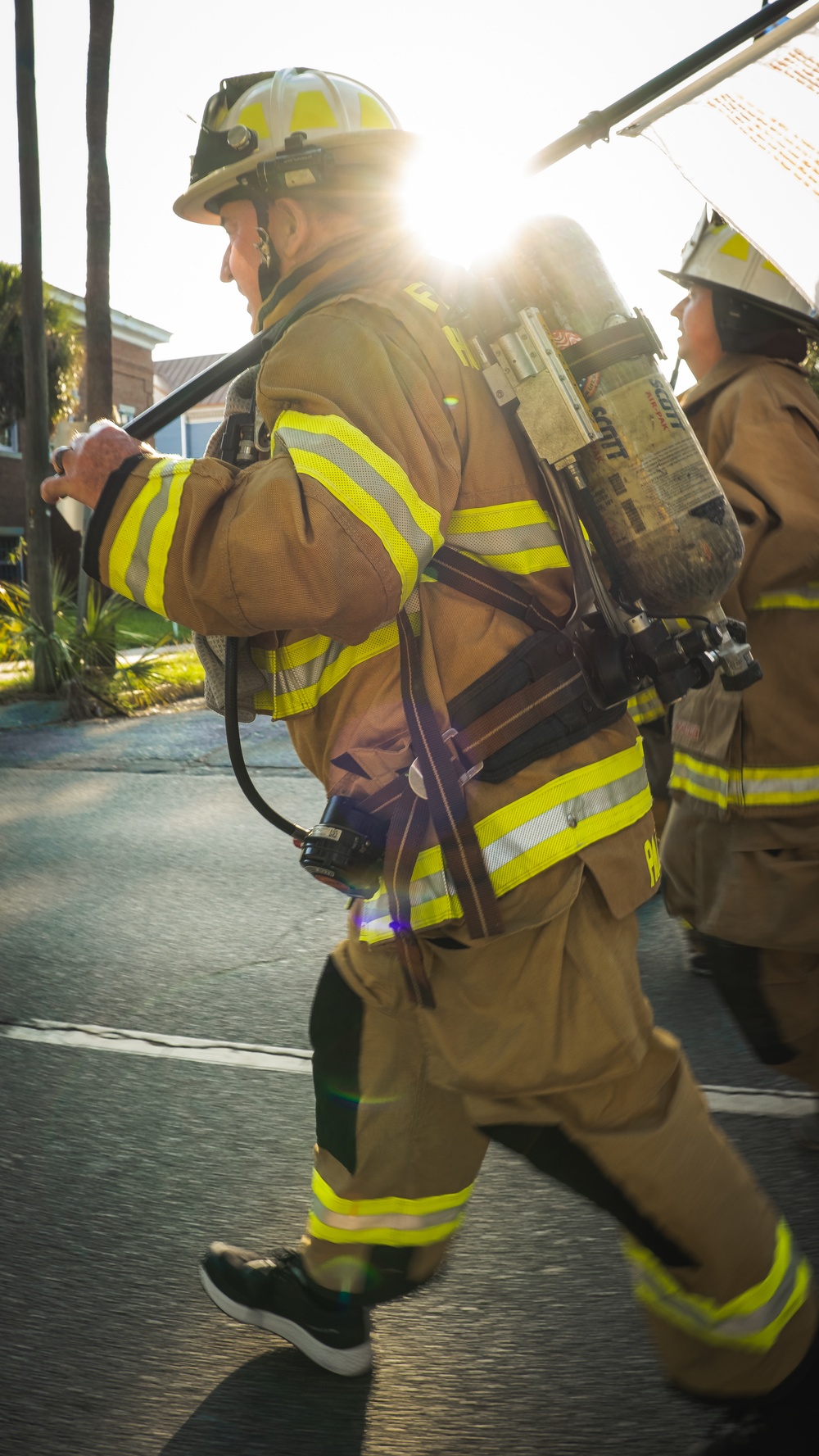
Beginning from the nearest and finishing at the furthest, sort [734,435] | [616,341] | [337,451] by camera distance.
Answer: [337,451], [616,341], [734,435]

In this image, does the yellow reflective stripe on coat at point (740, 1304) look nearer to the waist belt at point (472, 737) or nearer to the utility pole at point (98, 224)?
the waist belt at point (472, 737)

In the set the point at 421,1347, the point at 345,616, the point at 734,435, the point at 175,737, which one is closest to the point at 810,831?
the point at 734,435

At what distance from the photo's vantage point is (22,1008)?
12.5 feet

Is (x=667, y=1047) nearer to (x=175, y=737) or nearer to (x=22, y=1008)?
(x=22, y=1008)

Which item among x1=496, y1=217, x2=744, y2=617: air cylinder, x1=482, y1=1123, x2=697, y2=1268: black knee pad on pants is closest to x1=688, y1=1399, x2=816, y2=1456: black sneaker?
x1=482, y1=1123, x2=697, y2=1268: black knee pad on pants

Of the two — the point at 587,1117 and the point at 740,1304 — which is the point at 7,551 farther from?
the point at 740,1304

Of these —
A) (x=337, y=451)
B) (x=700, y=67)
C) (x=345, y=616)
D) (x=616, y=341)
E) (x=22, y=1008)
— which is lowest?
(x=22, y=1008)

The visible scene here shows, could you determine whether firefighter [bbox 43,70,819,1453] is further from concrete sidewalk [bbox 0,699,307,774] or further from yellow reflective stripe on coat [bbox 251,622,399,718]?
concrete sidewalk [bbox 0,699,307,774]

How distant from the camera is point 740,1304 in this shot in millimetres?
1756

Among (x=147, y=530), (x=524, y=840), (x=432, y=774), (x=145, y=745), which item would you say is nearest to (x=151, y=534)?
(x=147, y=530)

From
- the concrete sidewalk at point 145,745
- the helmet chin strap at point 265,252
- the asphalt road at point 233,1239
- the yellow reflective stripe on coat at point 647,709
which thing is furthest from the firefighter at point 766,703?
the concrete sidewalk at point 145,745

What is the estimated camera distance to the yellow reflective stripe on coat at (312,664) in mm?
1798

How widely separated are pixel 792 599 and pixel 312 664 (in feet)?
4.65

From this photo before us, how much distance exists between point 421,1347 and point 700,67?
233 cm
